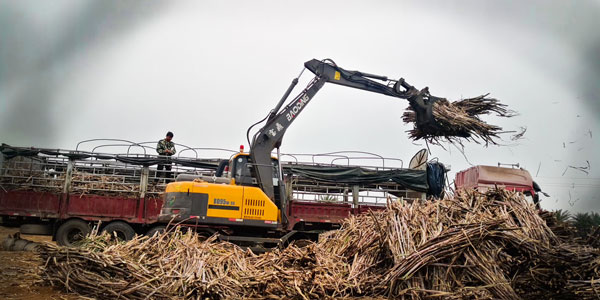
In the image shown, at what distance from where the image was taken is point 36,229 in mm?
12789

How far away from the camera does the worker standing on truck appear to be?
1375 cm

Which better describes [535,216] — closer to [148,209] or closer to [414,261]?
[414,261]

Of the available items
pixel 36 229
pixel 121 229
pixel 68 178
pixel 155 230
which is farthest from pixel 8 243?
pixel 155 230

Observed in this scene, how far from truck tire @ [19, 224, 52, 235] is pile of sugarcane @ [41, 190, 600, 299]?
6998mm

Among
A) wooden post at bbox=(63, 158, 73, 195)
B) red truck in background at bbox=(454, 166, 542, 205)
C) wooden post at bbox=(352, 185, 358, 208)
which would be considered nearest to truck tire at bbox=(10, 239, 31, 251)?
wooden post at bbox=(63, 158, 73, 195)

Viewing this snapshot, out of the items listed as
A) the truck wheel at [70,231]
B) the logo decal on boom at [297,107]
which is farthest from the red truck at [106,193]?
the logo decal on boom at [297,107]

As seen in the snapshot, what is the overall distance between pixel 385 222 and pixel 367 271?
0.72 metres

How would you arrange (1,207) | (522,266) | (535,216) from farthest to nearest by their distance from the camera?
(1,207)
(535,216)
(522,266)

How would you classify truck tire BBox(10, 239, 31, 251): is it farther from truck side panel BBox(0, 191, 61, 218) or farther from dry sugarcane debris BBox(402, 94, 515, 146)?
dry sugarcane debris BBox(402, 94, 515, 146)

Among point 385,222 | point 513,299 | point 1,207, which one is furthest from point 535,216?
point 1,207

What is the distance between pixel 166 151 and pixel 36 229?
4.02 m

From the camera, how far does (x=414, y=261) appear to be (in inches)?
220

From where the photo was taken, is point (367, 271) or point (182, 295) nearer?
point (182, 295)

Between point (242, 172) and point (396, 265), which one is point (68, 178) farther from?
point (396, 265)
